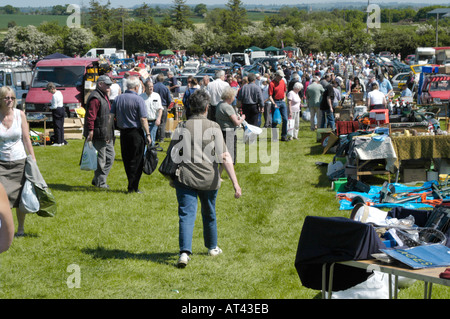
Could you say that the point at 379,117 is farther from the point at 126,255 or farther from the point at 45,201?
the point at 45,201

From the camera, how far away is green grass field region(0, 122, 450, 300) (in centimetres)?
607

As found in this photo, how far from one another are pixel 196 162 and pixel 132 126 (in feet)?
12.8

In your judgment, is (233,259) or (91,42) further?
(91,42)

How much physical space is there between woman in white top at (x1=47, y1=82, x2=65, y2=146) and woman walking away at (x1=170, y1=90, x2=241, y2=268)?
1034 cm

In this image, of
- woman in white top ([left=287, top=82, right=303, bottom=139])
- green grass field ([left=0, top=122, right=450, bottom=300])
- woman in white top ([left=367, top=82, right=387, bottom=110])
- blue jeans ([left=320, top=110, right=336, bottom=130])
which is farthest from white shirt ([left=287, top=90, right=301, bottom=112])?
green grass field ([left=0, top=122, right=450, bottom=300])

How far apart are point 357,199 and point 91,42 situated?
85.0 m

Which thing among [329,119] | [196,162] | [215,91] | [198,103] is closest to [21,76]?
[329,119]

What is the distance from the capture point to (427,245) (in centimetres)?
466

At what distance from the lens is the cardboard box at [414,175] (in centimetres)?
1127

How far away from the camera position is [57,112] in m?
16.2

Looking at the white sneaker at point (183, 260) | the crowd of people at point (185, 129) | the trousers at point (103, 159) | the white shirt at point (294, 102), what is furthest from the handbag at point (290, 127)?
the white sneaker at point (183, 260)
